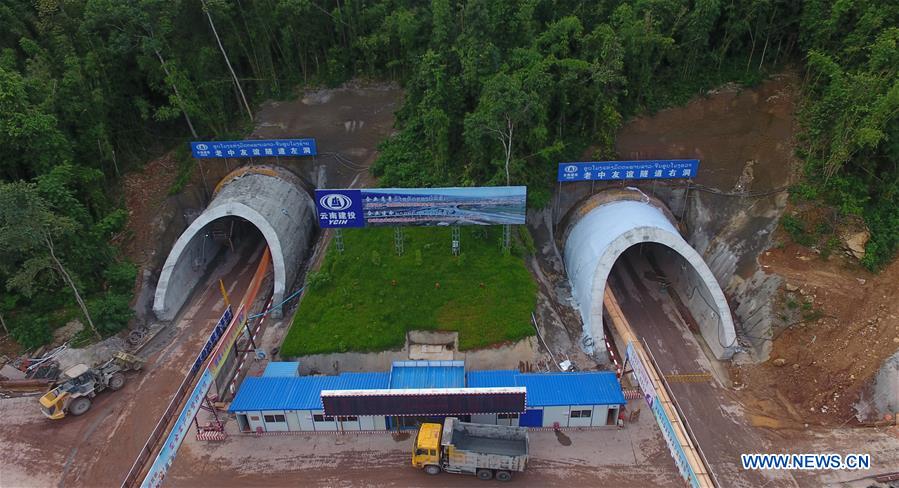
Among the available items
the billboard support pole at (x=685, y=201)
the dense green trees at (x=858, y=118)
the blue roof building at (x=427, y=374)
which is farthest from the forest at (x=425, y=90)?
the blue roof building at (x=427, y=374)

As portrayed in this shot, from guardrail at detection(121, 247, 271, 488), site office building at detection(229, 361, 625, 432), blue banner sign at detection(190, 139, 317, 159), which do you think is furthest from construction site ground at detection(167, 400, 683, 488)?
blue banner sign at detection(190, 139, 317, 159)

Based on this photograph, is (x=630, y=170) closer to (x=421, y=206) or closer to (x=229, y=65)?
(x=421, y=206)

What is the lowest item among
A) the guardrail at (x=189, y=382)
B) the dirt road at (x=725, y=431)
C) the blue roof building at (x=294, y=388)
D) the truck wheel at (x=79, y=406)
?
the dirt road at (x=725, y=431)

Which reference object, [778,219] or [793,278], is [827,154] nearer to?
[778,219]

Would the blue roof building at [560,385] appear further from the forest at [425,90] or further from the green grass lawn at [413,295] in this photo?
the forest at [425,90]

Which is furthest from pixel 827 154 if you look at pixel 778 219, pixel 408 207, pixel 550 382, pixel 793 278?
pixel 408 207

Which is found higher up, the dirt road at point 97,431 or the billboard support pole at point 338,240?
the billboard support pole at point 338,240
